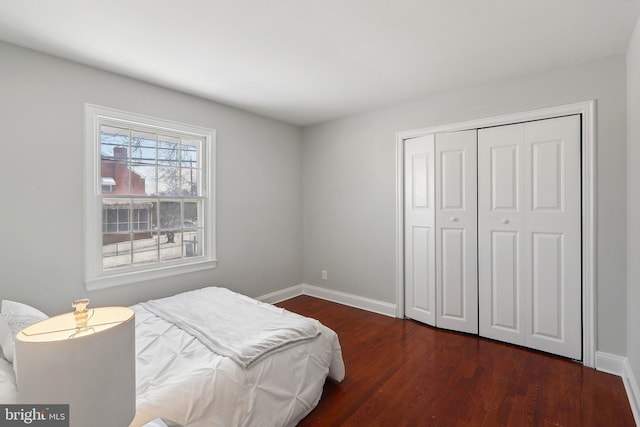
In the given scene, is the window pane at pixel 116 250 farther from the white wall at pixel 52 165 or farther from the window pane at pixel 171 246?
the window pane at pixel 171 246

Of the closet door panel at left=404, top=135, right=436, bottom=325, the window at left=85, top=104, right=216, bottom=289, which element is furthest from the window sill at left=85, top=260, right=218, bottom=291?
the closet door panel at left=404, top=135, right=436, bottom=325

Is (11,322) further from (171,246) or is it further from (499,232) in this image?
(499,232)

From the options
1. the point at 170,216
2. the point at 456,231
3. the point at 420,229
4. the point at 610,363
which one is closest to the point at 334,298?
the point at 420,229

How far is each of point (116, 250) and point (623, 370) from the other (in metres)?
4.31

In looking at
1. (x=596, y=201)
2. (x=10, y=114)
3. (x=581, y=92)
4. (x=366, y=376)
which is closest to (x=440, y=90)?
(x=581, y=92)

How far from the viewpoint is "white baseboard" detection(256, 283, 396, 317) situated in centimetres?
357

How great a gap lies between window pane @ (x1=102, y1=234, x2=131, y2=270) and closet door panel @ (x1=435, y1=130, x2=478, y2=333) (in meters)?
3.12

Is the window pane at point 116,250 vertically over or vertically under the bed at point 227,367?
over

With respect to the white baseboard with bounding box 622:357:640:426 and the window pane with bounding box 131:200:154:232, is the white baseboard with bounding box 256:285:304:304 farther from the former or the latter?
the white baseboard with bounding box 622:357:640:426

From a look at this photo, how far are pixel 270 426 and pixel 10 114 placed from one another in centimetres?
277

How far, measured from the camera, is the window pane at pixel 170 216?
2.98 meters

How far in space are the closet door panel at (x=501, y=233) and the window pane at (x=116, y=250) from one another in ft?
11.3

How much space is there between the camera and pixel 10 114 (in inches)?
82.2

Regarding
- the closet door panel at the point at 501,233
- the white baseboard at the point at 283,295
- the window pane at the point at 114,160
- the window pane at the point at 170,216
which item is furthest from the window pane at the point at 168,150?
the closet door panel at the point at 501,233
